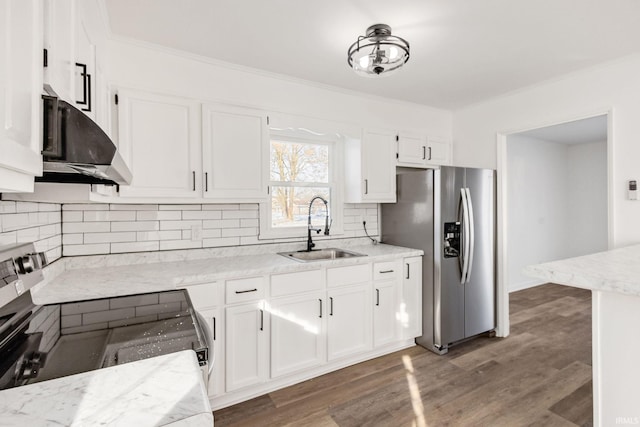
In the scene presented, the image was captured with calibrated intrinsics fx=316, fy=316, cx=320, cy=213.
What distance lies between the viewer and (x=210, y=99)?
2.38 meters

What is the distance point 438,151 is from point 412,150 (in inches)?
17.1

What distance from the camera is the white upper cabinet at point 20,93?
581mm

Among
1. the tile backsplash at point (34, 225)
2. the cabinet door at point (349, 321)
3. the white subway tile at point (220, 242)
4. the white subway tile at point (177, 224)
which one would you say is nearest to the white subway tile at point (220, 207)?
the white subway tile at point (177, 224)

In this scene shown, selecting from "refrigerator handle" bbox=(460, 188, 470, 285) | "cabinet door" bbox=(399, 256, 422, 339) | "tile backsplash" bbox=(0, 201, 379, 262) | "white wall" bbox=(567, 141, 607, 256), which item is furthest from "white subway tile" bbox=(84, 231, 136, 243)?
"white wall" bbox=(567, 141, 607, 256)

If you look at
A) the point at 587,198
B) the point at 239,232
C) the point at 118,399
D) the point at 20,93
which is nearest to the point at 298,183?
the point at 239,232

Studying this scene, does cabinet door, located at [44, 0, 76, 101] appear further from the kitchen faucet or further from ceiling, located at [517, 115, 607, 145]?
ceiling, located at [517, 115, 607, 145]

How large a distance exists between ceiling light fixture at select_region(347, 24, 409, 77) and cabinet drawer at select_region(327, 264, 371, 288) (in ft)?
4.87

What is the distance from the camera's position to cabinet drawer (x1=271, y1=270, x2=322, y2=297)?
229cm

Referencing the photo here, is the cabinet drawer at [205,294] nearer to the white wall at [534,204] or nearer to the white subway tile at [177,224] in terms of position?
the white subway tile at [177,224]

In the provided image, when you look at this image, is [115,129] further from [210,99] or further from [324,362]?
[324,362]

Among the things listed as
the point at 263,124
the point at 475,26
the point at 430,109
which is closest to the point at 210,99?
the point at 263,124

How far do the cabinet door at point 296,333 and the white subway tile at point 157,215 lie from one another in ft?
3.40

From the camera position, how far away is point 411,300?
3010 millimetres

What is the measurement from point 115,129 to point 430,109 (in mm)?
3136
